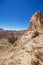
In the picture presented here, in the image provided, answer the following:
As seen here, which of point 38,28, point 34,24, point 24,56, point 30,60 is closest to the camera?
point 30,60

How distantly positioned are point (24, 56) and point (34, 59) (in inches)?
98.5

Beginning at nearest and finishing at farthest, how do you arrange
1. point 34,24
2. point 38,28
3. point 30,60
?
point 30,60 → point 38,28 → point 34,24

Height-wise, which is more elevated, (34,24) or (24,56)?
(34,24)

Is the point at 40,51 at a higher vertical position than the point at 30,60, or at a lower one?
higher

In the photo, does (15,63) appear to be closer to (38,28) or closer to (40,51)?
(40,51)

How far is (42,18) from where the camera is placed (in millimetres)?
22094

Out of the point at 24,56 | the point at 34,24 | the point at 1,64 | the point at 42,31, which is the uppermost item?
the point at 34,24

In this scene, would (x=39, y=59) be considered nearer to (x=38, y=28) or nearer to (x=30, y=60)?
(x=30, y=60)

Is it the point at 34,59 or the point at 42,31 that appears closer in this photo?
the point at 34,59

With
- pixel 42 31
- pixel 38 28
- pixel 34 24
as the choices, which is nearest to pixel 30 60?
→ pixel 42 31

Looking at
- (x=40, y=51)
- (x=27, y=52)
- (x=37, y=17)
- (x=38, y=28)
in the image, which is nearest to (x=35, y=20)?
A: (x=37, y=17)

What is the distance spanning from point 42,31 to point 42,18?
3.81 m

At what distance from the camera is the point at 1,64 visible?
16531 millimetres

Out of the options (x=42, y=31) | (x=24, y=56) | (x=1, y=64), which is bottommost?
(x=1, y=64)
